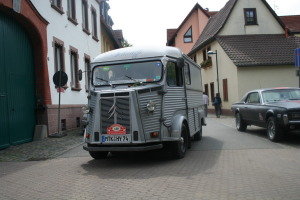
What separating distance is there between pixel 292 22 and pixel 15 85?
1164 inches

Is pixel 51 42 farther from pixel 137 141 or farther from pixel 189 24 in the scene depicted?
pixel 189 24

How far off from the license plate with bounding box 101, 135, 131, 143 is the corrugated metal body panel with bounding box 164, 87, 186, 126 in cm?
100

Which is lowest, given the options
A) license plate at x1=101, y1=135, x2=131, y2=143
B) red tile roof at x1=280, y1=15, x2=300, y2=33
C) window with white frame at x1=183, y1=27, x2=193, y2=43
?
license plate at x1=101, y1=135, x2=131, y2=143

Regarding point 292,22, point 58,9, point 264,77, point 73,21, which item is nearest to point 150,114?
point 58,9

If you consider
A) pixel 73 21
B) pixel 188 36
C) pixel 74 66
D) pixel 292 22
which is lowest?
pixel 74 66

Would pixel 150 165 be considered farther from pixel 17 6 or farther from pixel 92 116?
pixel 17 6

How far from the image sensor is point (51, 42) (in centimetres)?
1616

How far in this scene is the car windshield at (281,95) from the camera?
12.6 m

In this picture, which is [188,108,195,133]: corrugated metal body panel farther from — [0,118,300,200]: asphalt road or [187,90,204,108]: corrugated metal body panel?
[0,118,300,200]: asphalt road

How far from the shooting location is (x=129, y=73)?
29.7 feet

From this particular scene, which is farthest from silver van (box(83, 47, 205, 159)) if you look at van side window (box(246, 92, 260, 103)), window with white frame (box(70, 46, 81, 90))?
window with white frame (box(70, 46, 81, 90))

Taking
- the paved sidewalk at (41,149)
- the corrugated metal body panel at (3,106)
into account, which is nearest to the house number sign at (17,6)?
the corrugated metal body panel at (3,106)

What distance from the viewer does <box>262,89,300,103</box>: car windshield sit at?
12.6 meters

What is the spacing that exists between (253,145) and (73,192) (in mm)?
6433
